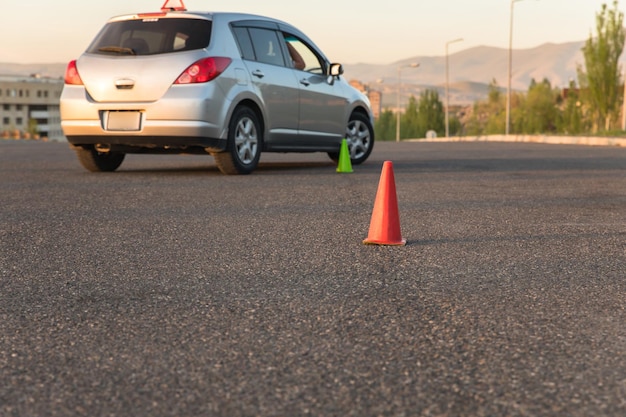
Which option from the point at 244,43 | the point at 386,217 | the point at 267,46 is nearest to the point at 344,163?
the point at 267,46

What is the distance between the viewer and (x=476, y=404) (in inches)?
108

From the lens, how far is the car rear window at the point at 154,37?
34.5 ft

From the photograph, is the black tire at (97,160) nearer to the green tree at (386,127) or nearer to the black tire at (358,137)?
the black tire at (358,137)

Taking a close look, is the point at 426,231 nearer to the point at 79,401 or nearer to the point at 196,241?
the point at 196,241

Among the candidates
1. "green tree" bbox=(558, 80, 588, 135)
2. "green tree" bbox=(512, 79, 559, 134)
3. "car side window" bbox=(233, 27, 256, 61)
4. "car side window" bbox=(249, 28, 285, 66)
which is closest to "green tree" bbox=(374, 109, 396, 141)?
"green tree" bbox=(512, 79, 559, 134)

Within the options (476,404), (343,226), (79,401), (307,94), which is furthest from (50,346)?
(307,94)

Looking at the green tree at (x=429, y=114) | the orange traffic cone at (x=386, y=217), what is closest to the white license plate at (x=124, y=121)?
the orange traffic cone at (x=386, y=217)

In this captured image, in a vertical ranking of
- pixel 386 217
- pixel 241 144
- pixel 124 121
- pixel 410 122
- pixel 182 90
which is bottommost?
pixel 386 217

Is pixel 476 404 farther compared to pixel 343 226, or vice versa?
pixel 343 226

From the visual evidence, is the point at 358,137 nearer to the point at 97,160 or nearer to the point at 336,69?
the point at 336,69

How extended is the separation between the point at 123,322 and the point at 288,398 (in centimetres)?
124

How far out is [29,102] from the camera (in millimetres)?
174625

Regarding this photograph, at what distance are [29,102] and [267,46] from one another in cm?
17213

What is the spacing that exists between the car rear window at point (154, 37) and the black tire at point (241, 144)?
94 cm
